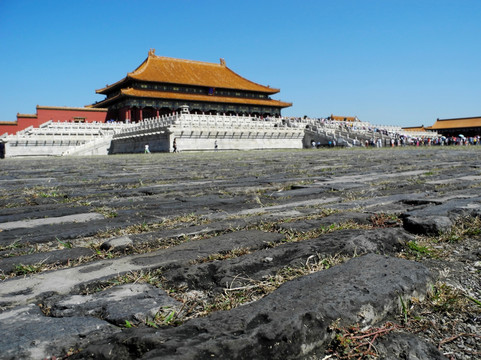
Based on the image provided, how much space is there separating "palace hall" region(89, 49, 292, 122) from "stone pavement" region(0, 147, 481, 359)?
119 ft

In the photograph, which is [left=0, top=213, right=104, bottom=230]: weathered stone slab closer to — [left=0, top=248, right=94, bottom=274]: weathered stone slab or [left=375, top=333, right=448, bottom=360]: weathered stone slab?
[left=0, top=248, right=94, bottom=274]: weathered stone slab

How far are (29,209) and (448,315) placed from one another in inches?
127

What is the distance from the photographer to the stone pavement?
3.94 ft

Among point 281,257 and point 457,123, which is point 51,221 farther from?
point 457,123

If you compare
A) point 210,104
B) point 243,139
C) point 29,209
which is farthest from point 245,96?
point 29,209

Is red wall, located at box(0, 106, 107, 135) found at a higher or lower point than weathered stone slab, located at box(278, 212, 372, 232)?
higher

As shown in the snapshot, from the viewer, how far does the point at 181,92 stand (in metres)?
41.3

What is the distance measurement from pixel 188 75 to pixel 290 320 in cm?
4399

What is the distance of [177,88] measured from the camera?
41.1 m

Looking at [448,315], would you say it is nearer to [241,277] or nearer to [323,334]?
[323,334]

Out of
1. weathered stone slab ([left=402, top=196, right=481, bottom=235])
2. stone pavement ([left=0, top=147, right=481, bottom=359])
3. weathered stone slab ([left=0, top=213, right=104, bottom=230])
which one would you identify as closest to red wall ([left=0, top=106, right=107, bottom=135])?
stone pavement ([left=0, top=147, right=481, bottom=359])

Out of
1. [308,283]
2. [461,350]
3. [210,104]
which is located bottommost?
[461,350]

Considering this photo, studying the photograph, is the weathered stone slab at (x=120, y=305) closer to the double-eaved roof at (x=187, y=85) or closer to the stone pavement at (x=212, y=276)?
the stone pavement at (x=212, y=276)

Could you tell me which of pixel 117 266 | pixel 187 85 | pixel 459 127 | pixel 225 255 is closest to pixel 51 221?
pixel 117 266
